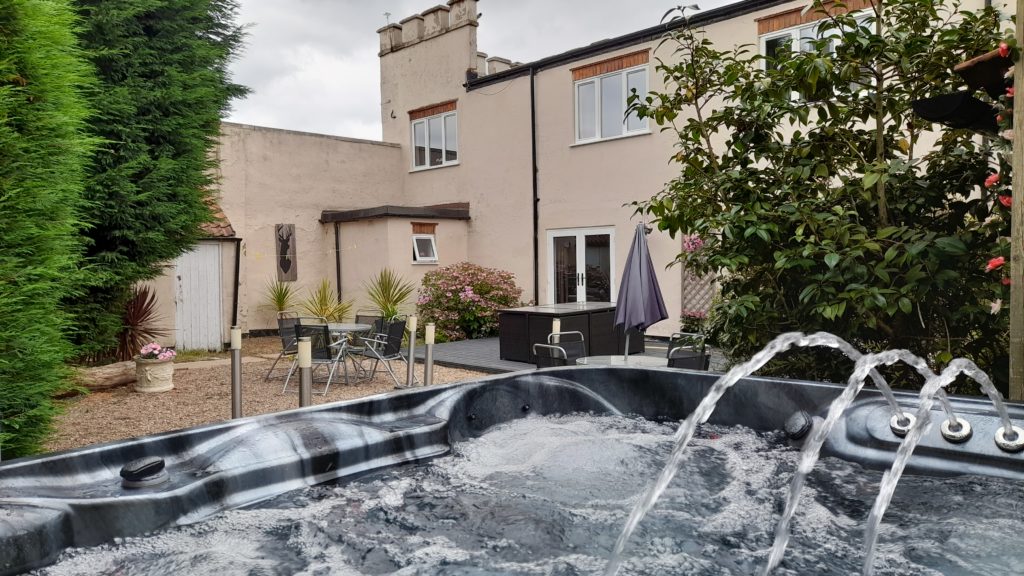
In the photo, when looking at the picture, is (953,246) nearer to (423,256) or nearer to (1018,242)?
(1018,242)

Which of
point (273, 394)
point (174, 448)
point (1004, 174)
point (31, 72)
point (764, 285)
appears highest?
point (31, 72)

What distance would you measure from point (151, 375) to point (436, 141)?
318 inches

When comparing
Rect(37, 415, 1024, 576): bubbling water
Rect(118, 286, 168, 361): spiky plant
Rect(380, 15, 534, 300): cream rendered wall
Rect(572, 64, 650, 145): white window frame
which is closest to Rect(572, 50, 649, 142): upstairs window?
Rect(572, 64, 650, 145): white window frame

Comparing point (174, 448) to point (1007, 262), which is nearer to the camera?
point (174, 448)

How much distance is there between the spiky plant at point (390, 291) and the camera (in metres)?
10.8

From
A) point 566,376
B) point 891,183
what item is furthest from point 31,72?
point 891,183

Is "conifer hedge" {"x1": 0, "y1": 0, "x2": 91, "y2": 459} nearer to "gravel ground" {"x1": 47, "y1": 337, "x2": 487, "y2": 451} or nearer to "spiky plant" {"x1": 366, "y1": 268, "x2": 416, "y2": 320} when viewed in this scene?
"gravel ground" {"x1": 47, "y1": 337, "x2": 487, "y2": 451}

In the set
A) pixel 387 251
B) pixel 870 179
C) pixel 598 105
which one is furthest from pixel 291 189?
pixel 870 179

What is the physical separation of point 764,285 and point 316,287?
10.3m

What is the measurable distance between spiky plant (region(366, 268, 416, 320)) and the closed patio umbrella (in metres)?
5.31

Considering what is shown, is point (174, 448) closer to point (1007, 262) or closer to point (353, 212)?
point (1007, 262)

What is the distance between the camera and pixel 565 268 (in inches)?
459

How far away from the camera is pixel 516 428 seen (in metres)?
3.64

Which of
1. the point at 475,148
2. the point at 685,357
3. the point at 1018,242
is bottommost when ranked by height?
the point at 685,357
